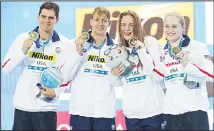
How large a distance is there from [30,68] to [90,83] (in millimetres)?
589

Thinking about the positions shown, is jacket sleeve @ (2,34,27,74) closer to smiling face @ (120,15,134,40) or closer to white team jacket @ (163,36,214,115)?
smiling face @ (120,15,134,40)

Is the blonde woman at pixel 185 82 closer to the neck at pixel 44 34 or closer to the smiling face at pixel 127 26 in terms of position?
the smiling face at pixel 127 26

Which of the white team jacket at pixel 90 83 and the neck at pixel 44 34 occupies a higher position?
the neck at pixel 44 34

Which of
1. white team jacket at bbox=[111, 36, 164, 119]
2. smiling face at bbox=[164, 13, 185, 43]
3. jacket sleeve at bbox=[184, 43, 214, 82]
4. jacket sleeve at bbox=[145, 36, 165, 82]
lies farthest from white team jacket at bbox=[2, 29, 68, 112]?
jacket sleeve at bbox=[184, 43, 214, 82]

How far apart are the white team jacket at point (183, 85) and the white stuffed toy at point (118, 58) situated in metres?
0.39

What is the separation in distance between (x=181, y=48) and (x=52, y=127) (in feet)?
4.65

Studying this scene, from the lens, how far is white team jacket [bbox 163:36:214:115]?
12.4 feet

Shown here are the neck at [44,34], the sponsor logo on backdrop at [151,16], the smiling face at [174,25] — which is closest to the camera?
the smiling face at [174,25]

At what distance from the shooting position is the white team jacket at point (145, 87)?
3.82 meters

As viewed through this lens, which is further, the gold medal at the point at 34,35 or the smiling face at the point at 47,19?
the smiling face at the point at 47,19

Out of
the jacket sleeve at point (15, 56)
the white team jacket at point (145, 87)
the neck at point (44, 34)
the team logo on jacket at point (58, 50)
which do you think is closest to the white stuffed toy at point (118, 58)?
the white team jacket at point (145, 87)

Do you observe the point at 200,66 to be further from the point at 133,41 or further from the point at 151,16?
the point at 151,16

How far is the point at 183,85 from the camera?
3.83m

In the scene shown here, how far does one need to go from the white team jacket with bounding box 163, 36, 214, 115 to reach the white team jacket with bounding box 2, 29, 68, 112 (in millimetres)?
1067
